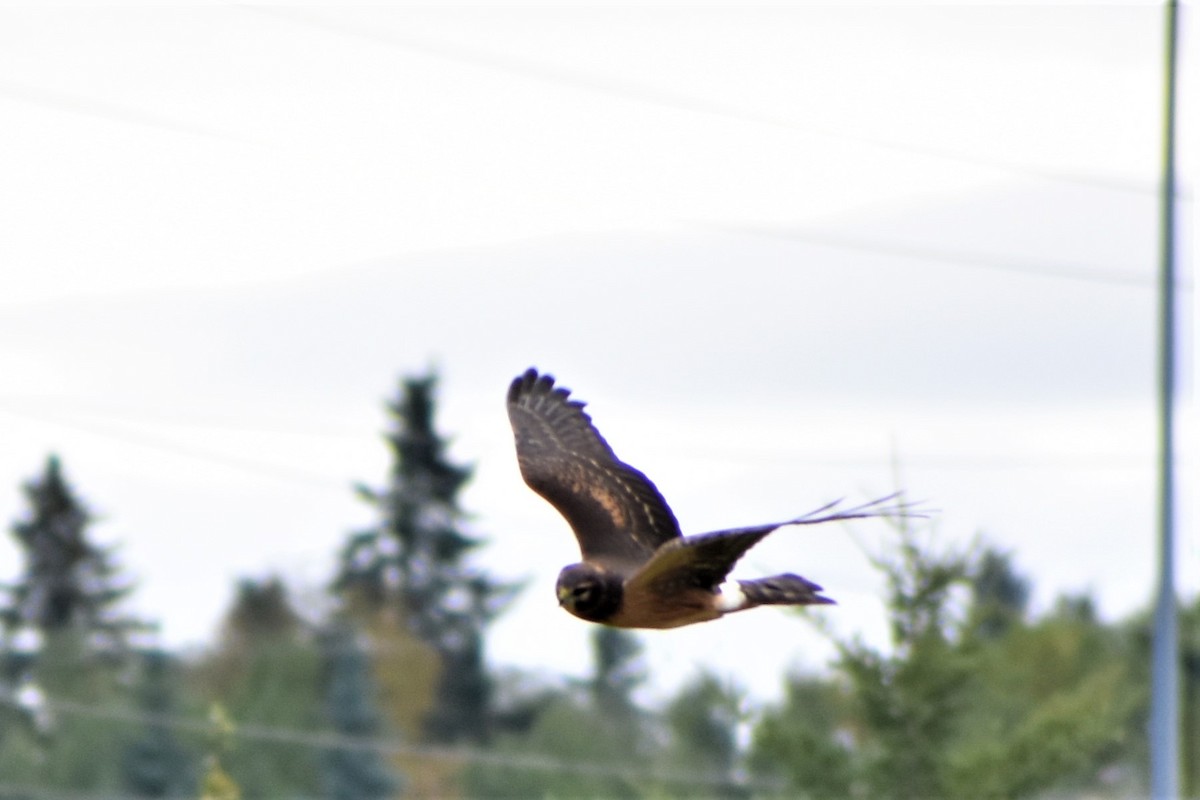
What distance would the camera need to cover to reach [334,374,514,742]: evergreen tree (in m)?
60.9

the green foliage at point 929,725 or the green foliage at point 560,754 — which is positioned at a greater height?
the green foliage at point 560,754

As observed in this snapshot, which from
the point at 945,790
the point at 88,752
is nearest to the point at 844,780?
the point at 945,790

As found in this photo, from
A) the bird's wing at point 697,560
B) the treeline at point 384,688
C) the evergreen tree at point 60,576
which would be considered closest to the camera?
the bird's wing at point 697,560

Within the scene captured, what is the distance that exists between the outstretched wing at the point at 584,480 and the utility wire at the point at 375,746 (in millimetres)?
13998

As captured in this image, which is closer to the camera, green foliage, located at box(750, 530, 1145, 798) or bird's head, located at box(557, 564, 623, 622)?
bird's head, located at box(557, 564, 623, 622)

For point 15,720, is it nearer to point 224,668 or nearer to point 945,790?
point 224,668

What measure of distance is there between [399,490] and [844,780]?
48.8 m

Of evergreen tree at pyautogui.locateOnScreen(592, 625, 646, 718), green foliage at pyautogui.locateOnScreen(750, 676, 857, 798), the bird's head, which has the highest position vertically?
evergreen tree at pyautogui.locateOnScreen(592, 625, 646, 718)

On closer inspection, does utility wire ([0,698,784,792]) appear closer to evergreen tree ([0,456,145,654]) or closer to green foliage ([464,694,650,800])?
green foliage ([464,694,650,800])

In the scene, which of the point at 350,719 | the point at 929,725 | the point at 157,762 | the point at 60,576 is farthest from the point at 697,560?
the point at 60,576

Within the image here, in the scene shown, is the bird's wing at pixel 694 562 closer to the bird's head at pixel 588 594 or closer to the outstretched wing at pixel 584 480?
the bird's head at pixel 588 594

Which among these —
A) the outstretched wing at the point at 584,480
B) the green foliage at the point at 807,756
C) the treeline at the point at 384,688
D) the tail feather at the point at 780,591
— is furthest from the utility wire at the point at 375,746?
the tail feather at the point at 780,591

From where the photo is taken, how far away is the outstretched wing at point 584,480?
10.5 meters

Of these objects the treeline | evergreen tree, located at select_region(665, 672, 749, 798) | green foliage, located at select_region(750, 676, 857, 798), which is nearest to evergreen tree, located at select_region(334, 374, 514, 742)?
the treeline
